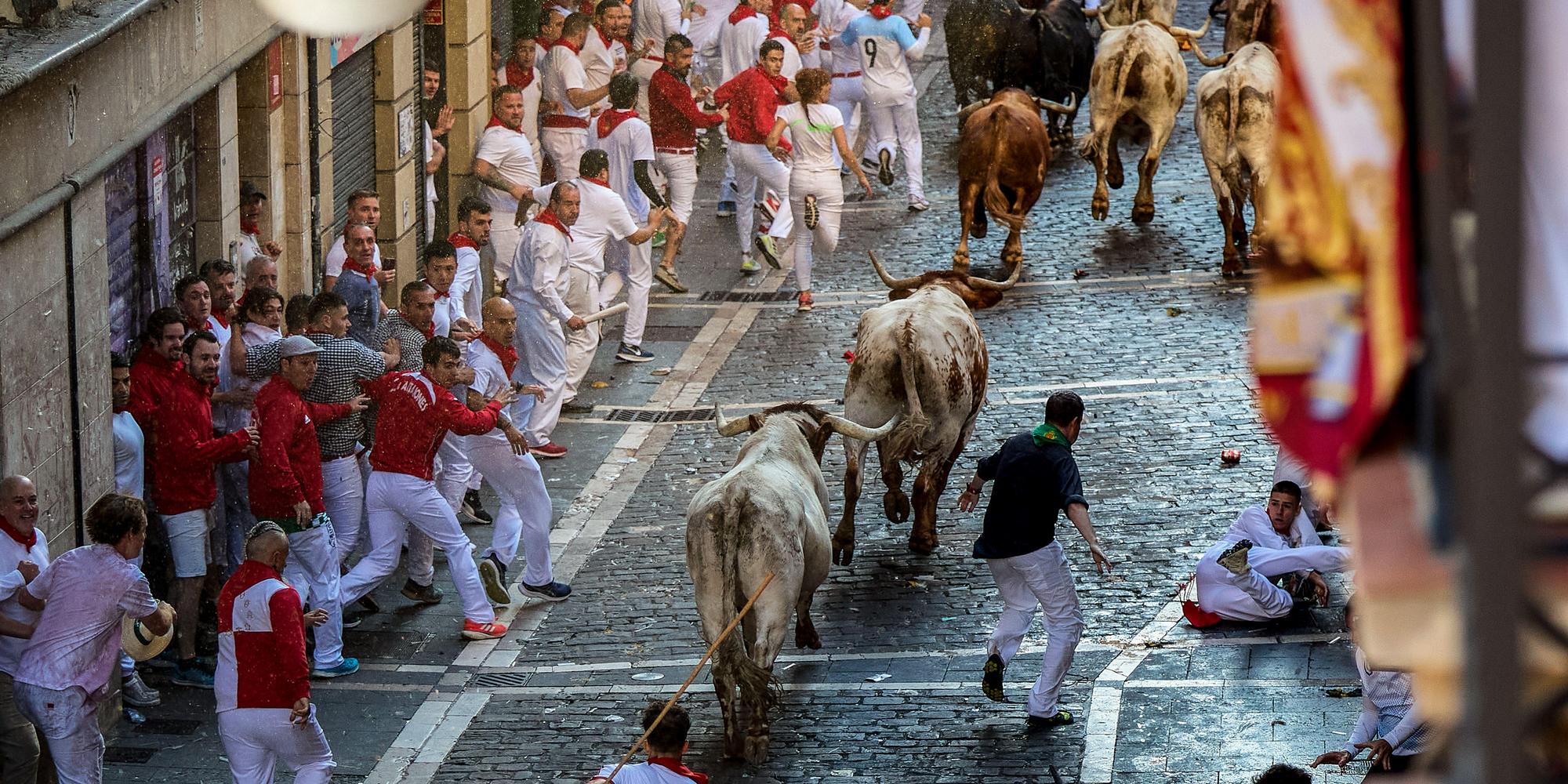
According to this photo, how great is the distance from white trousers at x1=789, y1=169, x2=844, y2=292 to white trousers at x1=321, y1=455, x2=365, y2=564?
23.5 feet

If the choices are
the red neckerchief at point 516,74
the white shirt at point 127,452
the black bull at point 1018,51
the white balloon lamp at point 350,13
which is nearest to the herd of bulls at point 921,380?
the black bull at point 1018,51

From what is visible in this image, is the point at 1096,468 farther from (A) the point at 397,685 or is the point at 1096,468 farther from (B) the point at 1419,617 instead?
(B) the point at 1419,617

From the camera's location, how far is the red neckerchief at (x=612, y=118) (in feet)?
61.6

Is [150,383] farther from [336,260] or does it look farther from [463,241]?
[463,241]

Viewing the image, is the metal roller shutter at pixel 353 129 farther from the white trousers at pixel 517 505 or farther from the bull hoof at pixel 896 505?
the bull hoof at pixel 896 505

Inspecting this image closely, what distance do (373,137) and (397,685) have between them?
760 cm

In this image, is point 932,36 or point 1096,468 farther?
point 932,36

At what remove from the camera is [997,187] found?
19.3m

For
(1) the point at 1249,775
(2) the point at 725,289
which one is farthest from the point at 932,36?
(1) the point at 1249,775

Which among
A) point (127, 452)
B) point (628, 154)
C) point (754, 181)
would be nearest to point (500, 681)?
point (127, 452)

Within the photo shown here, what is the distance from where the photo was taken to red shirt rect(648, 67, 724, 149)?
1941cm

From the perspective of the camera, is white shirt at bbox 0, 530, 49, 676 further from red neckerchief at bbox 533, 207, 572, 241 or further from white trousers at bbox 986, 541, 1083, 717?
red neckerchief at bbox 533, 207, 572, 241

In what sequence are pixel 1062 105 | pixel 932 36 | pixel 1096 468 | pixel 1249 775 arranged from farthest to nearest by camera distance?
pixel 932 36, pixel 1062 105, pixel 1096 468, pixel 1249 775

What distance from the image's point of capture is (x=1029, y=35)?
24359mm
